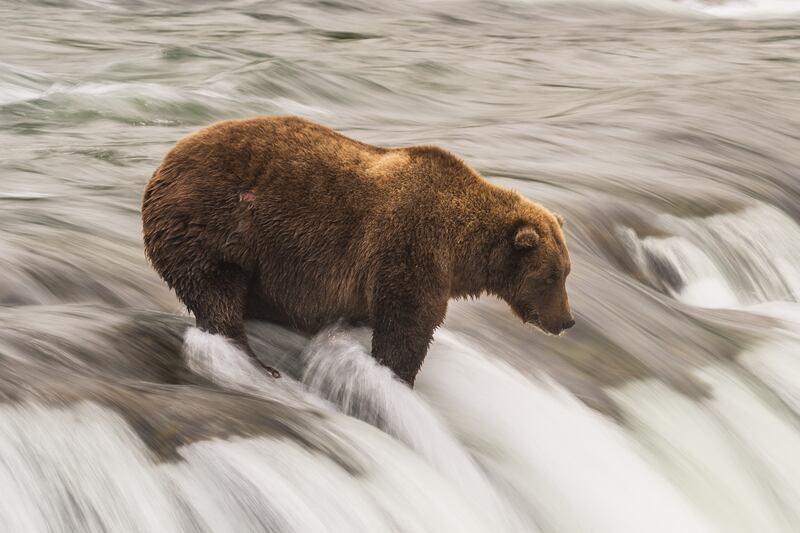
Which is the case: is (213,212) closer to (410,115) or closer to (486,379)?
(486,379)

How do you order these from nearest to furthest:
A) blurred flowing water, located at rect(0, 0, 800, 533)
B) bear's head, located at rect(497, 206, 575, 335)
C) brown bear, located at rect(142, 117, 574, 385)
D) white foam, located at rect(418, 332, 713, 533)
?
1. blurred flowing water, located at rect(0, 0, 800, 533)
2. brown bear, located at rect(142, 117, 574, 385)
3. bear's head, located at rect(497, 206, 575, 335)
4. white foam, located at rect(418, 332, 713, 533)

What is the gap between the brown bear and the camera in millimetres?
3641

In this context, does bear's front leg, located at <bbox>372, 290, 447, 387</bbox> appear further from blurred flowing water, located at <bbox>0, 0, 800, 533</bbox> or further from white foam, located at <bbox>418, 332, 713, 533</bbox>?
white foam, located at <bbox>418, 332, 713, 533</bbox>

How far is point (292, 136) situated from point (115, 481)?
1.14 meters

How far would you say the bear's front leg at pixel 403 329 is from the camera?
3.65m

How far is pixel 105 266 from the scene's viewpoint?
188 inches

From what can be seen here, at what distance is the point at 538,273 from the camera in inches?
151

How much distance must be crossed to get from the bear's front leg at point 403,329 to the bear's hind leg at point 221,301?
0.39 m

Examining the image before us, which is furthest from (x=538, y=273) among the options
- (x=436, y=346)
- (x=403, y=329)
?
(x=436, y=346)

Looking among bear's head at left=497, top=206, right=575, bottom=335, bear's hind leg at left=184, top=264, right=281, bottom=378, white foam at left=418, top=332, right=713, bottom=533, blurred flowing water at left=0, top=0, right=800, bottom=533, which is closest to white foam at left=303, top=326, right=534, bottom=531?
blurred flowing water at left=0, top=0, right=800, bottom=533

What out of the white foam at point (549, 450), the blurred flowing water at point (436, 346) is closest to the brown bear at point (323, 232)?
the blurred flowing water at point (436, 346)

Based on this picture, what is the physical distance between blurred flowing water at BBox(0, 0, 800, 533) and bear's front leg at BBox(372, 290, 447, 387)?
0.10m

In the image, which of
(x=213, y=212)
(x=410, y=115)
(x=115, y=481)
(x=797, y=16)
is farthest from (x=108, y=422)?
(x=797, y=16)

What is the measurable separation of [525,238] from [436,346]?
84 centimetres
